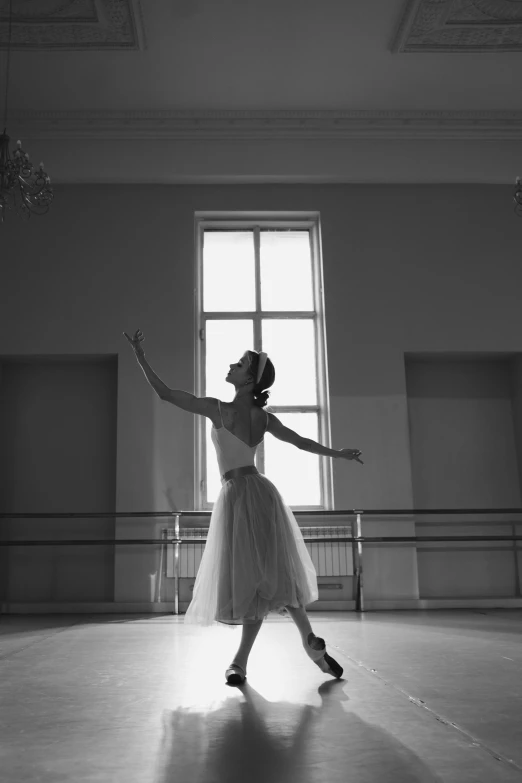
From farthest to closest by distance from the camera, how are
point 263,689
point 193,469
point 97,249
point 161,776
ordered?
point 97,249 → point 193,469 → point 263,689 → point 161,776

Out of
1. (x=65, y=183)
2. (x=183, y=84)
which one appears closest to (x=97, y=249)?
(x=65, y=183)

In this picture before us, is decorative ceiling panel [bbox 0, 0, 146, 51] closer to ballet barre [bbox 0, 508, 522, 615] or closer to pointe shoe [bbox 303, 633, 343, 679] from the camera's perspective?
ballet barre [bbox 0, 508, 522, 615]

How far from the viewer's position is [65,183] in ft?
24.1

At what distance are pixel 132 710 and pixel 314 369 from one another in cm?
516

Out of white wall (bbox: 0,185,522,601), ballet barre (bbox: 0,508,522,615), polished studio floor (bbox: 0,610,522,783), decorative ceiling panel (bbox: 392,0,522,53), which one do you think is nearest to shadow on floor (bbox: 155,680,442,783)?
polished studio floor (bbox: 0,610,522,783)

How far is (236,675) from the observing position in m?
2.79

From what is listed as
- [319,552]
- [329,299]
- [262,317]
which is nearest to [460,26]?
[329,299]

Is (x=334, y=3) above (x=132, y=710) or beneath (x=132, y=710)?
Result: above

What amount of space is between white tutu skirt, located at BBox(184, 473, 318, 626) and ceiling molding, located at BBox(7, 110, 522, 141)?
5.20 m

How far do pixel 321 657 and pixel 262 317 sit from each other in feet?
15.8

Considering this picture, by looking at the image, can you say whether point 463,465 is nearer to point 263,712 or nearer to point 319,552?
point 319,552

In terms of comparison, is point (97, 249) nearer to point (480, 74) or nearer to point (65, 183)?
point (65, 183)

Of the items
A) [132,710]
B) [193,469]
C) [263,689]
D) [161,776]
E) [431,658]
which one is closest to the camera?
[161,776]

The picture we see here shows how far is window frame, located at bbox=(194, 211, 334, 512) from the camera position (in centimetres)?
691
